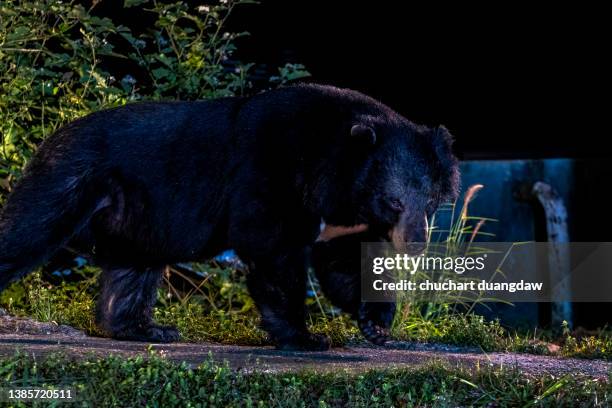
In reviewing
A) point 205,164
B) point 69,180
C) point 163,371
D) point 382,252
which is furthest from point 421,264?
point 163,371

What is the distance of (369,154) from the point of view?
5.77m

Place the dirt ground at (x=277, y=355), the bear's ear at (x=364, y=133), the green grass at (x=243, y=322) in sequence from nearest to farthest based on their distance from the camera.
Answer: the dirt ground at (x=277, y=355) → the bear's ear at (x=364, y=133) → the green grass at (x=243, y=322)

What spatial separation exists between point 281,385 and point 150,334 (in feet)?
6.38

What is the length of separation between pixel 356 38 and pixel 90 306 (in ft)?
14.0

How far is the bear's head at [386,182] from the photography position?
225 inches

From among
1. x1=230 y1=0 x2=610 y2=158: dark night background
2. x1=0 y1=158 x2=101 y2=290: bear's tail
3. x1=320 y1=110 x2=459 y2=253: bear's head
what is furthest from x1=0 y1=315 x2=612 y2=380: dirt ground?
x1=230 y1=0 x2=610 y2=158: dark night background

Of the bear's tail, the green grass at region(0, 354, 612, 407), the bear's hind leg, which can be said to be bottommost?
the green grass at region(0, 354, 612, 407)

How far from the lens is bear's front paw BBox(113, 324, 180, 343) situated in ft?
21.3

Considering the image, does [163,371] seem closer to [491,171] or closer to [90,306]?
[90,306]

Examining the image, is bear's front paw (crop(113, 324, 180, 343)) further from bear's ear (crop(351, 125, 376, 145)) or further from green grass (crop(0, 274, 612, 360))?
bear's ear (crop(351, 125, 376, 145))

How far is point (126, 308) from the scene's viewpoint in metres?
6.55

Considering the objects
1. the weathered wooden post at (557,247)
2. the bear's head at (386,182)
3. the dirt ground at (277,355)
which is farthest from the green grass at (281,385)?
the weathered wooden post at (557,247)

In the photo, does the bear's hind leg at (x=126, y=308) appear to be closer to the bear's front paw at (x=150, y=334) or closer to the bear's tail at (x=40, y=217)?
the bear's front paw at (x=150, y=334)

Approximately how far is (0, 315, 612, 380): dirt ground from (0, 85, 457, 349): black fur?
0.27 metres
